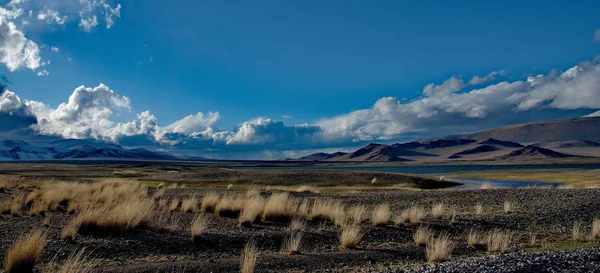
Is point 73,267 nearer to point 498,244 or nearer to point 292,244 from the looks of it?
point 292,244

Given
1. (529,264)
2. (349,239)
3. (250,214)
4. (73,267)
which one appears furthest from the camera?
(250,214)

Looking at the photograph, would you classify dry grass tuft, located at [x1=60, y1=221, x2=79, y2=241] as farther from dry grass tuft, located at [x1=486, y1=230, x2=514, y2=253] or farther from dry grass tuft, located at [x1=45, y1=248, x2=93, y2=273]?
dry grass tuft, located at [x1=486, y1=230, x2=514, y2=253]

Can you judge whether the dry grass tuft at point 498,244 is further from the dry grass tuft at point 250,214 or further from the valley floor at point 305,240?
the dry grass tuft at point 250,214

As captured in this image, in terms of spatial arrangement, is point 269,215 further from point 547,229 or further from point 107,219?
point 547,229

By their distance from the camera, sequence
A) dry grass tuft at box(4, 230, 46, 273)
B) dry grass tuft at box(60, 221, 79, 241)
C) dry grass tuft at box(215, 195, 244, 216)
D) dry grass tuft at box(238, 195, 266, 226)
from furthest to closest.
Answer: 1. dry grass tuft at box(215, 195, 244, 216)
2. dry grass tuft at box(238, 195, 266, 226)
3. dry grass tuft at box(60, 221, 79, 241)
4. dry grass tuft at box(4, 230, 46, 273)

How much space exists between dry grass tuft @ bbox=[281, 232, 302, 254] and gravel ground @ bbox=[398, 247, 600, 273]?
347 cm

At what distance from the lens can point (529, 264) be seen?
30.5 ft

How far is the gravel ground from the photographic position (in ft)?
29.6

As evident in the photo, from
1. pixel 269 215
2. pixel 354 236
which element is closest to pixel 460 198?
pixel 269 215

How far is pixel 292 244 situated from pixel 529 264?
571cm

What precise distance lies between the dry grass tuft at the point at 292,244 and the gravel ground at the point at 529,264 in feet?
11.4

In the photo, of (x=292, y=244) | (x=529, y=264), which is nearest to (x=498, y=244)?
(x=529, y=264)

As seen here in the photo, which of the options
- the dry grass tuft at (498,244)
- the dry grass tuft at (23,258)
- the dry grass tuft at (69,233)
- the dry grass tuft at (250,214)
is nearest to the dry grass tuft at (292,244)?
the dry grass tuft at (250,214)

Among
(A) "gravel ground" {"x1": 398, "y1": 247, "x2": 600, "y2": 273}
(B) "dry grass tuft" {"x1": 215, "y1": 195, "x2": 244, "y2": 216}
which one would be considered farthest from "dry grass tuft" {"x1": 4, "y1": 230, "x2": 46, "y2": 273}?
(B) "dry grass tuft" {"x1": 215, "y1": 195, "x2": 244, "y2": 216}
